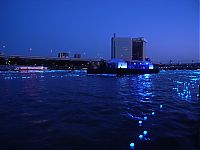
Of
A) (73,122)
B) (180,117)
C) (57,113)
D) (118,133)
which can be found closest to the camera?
(118,133)

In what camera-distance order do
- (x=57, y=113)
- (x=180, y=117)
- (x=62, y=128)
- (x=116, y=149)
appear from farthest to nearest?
(x=57, y=113)
(x=180, y=117)
(x=62, y=128)
(x=116, y=149)

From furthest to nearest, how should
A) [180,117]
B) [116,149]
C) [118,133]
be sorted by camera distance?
[180,117] < [118,133] < [116,149]

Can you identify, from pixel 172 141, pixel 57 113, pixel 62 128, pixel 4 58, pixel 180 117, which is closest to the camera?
pixel 172 141

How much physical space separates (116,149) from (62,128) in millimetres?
3254

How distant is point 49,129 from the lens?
32.9ft

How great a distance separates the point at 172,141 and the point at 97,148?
257 cm

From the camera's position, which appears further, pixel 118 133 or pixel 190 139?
pixel 118 133

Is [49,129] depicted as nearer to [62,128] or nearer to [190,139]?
[62,128]

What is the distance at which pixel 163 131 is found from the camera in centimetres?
985

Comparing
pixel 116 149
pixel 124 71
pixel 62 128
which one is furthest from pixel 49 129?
pixel 124 71

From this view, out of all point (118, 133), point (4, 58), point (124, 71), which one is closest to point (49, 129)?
point (118, 133)

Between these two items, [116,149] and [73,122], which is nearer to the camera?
[116,149]

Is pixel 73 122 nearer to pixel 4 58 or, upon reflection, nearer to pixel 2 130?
pixel 2 130

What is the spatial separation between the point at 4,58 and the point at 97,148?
129 meters
